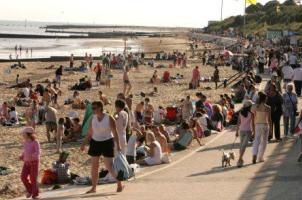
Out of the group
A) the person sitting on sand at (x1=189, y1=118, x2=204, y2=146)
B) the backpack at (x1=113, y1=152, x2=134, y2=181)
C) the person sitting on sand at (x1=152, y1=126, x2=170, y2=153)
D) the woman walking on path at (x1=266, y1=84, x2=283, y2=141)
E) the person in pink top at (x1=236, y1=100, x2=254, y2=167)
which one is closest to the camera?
the backpack at (x1=113, y1=152, x2=134, y2=181)

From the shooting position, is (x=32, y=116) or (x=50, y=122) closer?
(x=50, y=122)

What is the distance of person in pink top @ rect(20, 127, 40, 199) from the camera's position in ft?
30.6

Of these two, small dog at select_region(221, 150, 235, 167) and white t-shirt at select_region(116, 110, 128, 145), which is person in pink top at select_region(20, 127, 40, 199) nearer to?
white t-shirt at select_region(116, 110, 128, 145)

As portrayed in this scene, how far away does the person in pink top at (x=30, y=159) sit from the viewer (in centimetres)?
932

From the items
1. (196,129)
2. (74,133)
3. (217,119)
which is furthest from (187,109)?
(74,133)

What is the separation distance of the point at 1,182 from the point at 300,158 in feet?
19.8

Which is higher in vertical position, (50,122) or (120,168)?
(120,168)

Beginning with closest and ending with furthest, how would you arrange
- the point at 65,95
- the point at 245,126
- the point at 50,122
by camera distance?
1. the point at 245,126
2. the point at 50,122
3. the point at 65,95

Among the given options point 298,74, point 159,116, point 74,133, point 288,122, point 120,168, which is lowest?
point 74,133

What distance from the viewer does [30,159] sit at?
9.37 meters

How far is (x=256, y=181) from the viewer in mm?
10242

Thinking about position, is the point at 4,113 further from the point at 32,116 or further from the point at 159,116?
the point at 159,116

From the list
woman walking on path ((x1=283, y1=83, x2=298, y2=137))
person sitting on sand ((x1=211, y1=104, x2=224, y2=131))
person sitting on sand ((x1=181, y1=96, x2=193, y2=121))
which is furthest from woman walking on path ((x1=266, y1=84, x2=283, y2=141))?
person sitting on sand ((x1=181, y1=96, x2=193, y2=121))

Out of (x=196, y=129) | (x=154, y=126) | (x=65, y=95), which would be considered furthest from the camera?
(x=65, y=95)
